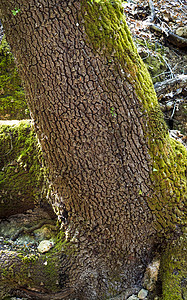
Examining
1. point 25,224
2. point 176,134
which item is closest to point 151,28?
point 176,134

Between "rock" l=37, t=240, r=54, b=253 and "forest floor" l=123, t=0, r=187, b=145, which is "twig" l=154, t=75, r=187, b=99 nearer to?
"forest floor" l=123, t=0, r=187, b=145

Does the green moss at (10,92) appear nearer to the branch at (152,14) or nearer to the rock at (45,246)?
the rock at (45,246)

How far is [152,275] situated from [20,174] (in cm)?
174

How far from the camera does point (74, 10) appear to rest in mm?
1883

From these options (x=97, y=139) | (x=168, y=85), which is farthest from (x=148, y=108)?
(x=168, y=85)

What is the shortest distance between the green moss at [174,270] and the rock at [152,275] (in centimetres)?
5

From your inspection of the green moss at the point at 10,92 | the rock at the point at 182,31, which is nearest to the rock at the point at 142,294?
the green moss at the point at 10,92

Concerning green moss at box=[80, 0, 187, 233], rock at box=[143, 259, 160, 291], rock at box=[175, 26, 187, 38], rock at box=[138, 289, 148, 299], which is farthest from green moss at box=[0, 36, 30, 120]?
rock at box=[175, 26, 187, 38]

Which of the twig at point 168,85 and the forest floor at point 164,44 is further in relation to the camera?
the forest floor at point 164,44

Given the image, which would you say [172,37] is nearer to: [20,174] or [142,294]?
[20,174]

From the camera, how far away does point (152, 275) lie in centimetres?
246

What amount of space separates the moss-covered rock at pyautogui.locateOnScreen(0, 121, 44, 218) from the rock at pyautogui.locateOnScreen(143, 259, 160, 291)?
1.34m

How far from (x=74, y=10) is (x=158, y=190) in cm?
Answer: 164

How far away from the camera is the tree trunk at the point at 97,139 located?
194 centimetres
